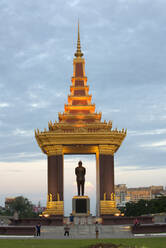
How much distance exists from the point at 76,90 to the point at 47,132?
8.11 meters

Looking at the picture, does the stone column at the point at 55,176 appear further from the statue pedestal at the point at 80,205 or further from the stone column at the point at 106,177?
the stone column at the point at 106,177

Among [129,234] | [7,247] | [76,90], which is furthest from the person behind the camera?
[76,90]

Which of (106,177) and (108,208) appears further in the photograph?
(106,177)

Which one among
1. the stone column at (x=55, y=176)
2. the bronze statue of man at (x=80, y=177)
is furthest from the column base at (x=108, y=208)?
the stone column at (x=55, y=176)

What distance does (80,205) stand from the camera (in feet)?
155

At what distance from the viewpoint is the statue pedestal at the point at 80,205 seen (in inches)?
1853

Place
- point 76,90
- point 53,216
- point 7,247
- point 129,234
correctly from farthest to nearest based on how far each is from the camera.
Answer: point 76,90
point 53,216
point 129,234
point 7,247

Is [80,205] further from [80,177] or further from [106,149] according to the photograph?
[106,149]

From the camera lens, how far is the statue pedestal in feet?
154

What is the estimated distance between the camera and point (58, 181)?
47.6 metres

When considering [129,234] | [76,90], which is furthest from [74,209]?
[76,90]

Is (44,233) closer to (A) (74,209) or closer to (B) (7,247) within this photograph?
(A) (74,209)

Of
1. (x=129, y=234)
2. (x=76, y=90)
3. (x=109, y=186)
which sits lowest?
(x=129, y=234)

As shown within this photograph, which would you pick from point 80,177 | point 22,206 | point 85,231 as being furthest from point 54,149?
point 22,206
